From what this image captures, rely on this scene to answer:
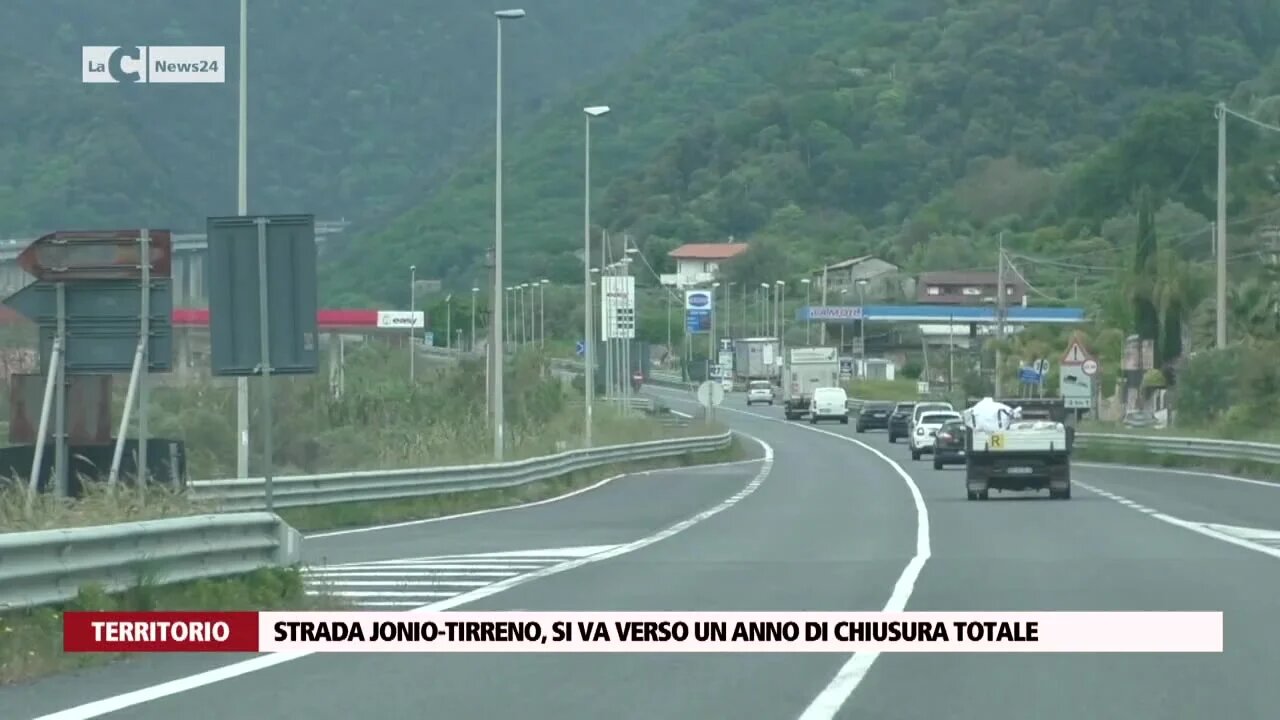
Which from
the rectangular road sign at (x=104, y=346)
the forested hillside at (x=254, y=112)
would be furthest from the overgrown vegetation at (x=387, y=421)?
the rectangular road sign at (x=104, y=346)

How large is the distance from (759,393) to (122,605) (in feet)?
407

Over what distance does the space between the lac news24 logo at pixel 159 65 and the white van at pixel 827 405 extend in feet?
Result: 220

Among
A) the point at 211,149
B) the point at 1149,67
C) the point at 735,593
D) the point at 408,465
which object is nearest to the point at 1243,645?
the point at 735,593

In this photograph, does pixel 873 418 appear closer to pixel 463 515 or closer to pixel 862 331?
pixel 862 331

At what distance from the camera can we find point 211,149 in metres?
56.2

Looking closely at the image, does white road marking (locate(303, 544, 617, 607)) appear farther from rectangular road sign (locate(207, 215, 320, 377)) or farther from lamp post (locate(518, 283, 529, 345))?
lamp post (locate(518, 283, 529, 345))

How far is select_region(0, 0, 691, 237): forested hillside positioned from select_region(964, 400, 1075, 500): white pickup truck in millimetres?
14484

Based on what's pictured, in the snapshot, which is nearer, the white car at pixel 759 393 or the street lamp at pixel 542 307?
the street lamp at pixel 542 307

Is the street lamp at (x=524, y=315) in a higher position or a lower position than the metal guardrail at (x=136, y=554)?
higher

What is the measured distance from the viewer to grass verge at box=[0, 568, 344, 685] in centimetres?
1258

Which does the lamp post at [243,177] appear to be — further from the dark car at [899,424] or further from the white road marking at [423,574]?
the dark car at [899,424]

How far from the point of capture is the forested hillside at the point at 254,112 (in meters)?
50.9

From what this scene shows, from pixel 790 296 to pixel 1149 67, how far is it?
42674 mm

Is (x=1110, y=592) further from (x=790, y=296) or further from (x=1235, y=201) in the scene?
(x=790, y=296)
